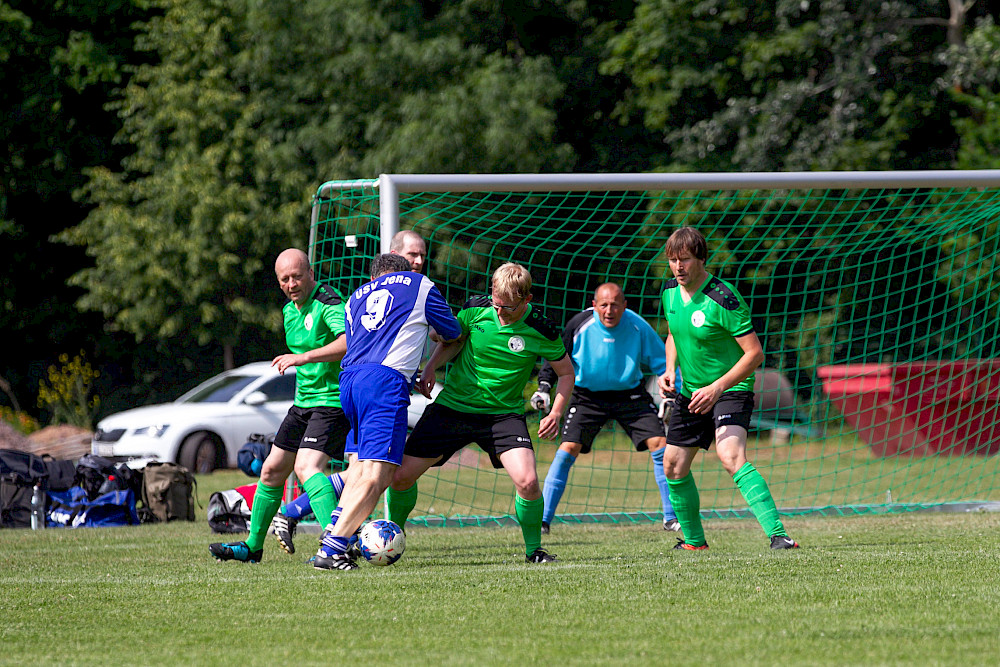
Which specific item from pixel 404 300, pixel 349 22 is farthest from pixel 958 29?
pixel 404 300

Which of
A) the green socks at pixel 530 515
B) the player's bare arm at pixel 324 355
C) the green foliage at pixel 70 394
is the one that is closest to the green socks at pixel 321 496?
the player's bare arm at pixel 324 355

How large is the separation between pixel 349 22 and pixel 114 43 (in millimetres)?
5512

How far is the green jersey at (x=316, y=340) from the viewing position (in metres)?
6.87

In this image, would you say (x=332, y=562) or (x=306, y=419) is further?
(x=306, y=419)

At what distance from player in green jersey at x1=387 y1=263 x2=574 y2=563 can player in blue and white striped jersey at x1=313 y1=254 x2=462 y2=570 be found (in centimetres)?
32

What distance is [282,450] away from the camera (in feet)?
22.7

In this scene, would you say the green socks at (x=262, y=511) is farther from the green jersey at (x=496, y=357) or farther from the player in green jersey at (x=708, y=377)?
the player in green jersey at (x=708, y=377)

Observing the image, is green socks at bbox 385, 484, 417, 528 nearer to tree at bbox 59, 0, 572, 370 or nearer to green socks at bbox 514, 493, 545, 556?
green socks at bbox 514, 493, 545, 556

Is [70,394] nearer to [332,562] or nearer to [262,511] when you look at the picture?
[262,511]

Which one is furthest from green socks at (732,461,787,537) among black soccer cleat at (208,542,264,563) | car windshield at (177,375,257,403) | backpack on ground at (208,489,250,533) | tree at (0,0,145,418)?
tree at (0,0,145,418)

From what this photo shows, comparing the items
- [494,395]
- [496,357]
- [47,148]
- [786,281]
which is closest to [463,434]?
[494,395]

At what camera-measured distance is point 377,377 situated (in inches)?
240

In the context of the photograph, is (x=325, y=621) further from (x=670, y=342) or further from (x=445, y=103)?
(x=445, y=103)

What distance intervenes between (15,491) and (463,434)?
16.4ft
